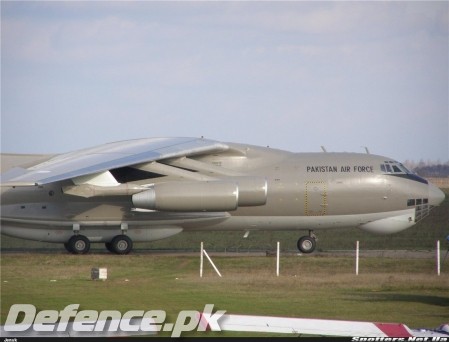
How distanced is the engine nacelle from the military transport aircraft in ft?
0.18

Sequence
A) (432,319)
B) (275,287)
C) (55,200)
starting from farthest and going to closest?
1. (55,200)
2. (275,287)
3. (432,319)

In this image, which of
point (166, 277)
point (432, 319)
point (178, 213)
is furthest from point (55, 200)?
point (432, 319)

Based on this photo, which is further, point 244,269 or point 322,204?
point 322,204

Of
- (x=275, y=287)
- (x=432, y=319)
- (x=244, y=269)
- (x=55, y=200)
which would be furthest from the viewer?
(x=55, y=200)

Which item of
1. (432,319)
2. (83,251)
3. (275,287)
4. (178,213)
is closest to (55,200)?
(83,251)

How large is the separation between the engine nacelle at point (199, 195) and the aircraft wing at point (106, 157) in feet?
3.07

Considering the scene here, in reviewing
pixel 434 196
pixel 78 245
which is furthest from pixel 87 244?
pixel 434 196

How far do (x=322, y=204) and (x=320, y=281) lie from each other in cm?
660

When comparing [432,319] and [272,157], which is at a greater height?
[272,157]

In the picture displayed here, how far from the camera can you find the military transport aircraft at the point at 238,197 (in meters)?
27.1

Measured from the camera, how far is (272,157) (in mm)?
28438

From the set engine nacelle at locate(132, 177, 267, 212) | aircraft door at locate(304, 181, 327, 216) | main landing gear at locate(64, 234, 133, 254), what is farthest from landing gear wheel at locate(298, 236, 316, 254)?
main landing gear at locate(64, 234, 133, 254)

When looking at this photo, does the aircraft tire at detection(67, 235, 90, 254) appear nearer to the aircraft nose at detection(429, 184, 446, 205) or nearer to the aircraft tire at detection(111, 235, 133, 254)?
the aircraft tire at detection(111, 235, 133, 254)

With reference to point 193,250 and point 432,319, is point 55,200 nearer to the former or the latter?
point 193,250
